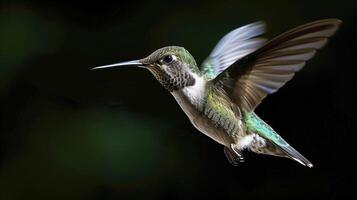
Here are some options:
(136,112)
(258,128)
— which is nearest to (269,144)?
(258,128)

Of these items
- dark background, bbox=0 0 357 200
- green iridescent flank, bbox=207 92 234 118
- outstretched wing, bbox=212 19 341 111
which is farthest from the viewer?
dark background, bbox=0 0 357 200

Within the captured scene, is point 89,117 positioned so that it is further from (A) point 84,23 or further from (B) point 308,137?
(B) point 308,137

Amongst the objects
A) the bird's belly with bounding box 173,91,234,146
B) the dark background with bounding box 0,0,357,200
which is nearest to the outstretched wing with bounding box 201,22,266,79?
the bird's belly with bounding box 173,91,234,146

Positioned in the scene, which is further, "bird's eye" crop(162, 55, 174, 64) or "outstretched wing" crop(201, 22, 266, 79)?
"outstretched wing" crop(201, 22, 266, 79)

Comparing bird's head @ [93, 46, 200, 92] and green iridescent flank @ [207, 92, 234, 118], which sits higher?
bird's head @ [93, 46, 200, 92]

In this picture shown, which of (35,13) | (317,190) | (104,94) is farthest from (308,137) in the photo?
(35,13)

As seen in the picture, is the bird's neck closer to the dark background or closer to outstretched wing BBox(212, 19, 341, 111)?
outstretched wing BBox(212, 19, 341, 111)
